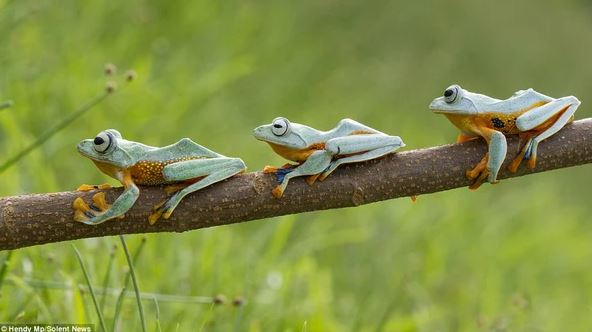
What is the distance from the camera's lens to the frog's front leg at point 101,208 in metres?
1.66

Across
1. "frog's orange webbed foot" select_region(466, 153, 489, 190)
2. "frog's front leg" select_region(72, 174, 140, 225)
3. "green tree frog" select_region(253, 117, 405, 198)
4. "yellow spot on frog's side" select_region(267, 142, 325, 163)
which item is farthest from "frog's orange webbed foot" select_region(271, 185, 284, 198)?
"frog's orange webbed foot" select_region(466, 153, 489, 190)

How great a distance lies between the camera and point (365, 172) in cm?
181

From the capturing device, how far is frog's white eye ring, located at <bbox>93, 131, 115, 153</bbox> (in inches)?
68.7

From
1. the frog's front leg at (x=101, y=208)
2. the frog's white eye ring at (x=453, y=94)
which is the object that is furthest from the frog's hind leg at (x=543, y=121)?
the frog's front leg at (x=101, y=208)

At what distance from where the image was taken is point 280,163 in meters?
5.23

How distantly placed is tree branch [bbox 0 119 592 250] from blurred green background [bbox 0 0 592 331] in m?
0.45

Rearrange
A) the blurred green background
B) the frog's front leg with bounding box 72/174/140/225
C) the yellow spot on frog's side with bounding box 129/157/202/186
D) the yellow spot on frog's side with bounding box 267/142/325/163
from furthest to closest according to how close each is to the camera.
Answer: the blurred green background
the yellow spot on frog's side with bounding box 267/142/325/163
the yellow spot on frog's side with bounding box 129/157/202/186
the frog's front leg with bounding box 72/174/140/225

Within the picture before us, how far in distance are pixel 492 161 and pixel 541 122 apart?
155mm

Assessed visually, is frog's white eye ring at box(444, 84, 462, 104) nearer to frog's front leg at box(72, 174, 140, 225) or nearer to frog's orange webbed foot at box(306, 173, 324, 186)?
frog's orange webbed foot at box(306, 173, 324, 186)

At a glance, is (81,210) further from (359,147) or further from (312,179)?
(359,147)

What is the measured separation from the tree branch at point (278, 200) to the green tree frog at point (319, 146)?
0.02 meters

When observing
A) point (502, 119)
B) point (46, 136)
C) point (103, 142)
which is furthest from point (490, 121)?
point (46, 136)

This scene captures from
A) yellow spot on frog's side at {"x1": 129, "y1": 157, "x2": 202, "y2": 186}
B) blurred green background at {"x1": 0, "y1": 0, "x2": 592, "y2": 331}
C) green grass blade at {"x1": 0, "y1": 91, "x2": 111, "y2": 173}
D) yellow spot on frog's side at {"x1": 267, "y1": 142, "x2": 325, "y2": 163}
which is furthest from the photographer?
blurred green background at {"x1": 0, "y1": 0, "x2": 592, "y2": 331}

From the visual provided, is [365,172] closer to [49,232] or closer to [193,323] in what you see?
[49,232]
